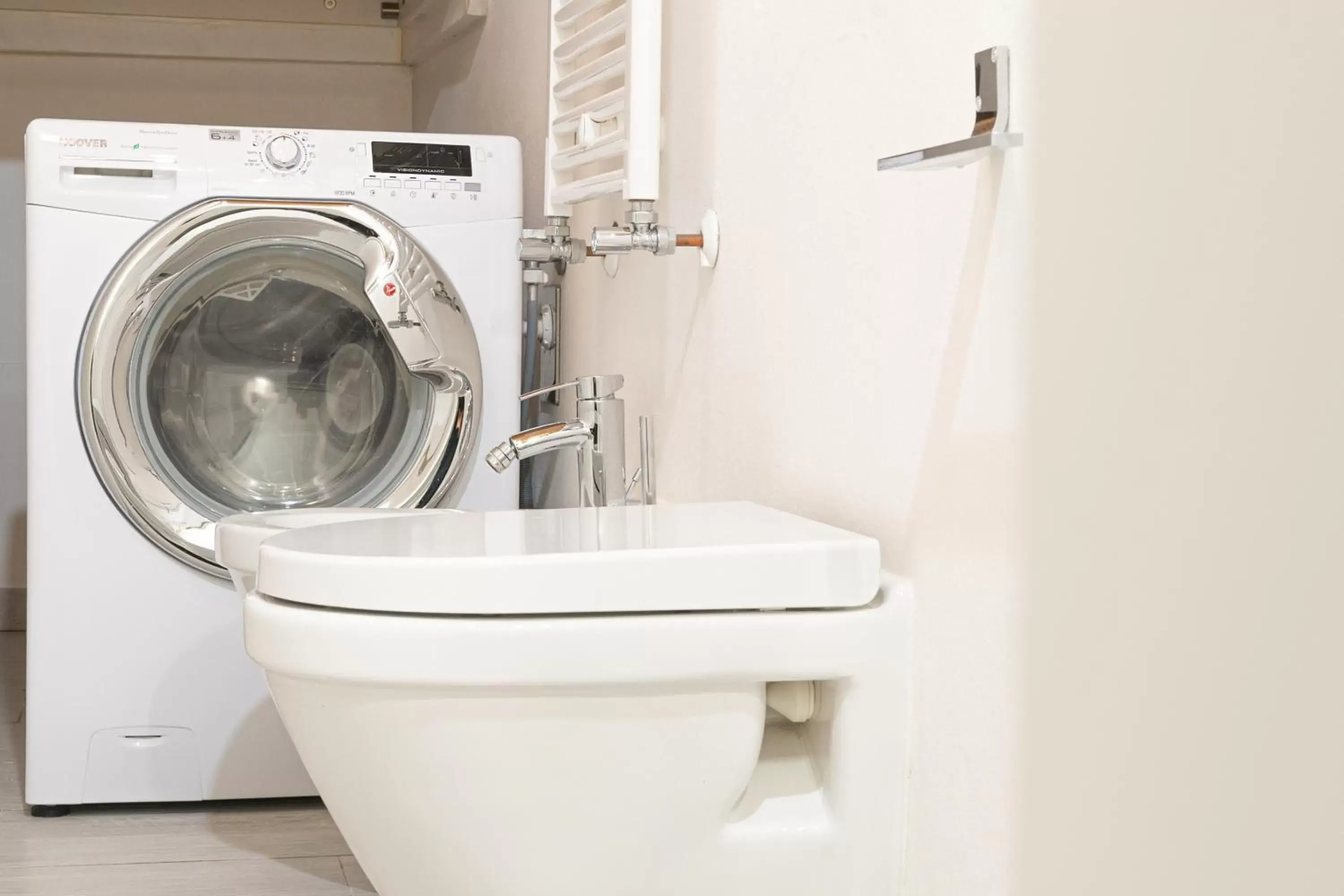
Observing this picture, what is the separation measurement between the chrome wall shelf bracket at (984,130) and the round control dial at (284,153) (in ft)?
3.86

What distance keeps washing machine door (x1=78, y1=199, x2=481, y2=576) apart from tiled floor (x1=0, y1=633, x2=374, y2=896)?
13.9 inches

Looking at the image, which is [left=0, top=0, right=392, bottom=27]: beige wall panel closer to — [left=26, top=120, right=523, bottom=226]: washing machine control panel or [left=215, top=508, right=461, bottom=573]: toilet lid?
[left=26, top=120, right=523, bottom=226]: washing machine control panel

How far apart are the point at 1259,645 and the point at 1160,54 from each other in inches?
12.0

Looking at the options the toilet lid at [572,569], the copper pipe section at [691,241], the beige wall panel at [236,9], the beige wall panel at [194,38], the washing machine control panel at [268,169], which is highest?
the beige wall panel at [236,9]

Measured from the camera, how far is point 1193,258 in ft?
2.20

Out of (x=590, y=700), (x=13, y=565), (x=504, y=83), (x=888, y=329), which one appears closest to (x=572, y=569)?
(x=590, y=700)

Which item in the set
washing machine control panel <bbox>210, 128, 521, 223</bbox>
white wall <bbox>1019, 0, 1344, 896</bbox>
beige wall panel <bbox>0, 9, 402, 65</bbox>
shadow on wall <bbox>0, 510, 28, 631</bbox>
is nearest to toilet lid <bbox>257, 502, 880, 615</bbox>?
white wall <bbox>1019, 0, 1344, 896</bbox>

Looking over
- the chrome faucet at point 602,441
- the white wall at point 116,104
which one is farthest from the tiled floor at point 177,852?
the white wall at point 116,104

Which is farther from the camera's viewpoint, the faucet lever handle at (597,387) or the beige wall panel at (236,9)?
the beige wall panel at (236,9)

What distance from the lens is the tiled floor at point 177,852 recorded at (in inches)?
61.6

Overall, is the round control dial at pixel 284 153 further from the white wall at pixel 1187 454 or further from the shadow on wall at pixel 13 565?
the shadow on wall at pixel 13 565

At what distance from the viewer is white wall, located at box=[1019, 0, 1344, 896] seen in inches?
23.6

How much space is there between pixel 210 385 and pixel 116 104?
1891 millimetres

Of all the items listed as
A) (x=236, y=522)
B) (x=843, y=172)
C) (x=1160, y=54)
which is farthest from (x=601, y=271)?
(x=1160, y=54)
